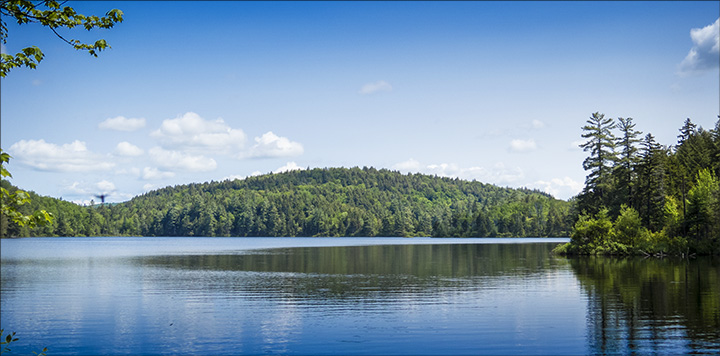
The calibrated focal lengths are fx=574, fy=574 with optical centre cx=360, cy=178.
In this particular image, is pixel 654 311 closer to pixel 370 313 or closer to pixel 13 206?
pixel 370 313

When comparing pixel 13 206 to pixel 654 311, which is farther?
pixel 654 311

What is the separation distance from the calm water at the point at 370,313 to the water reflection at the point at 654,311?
77 millimetres

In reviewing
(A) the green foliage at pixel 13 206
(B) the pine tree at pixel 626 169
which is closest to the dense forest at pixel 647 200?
(B) the pine tree at pixel 626 169

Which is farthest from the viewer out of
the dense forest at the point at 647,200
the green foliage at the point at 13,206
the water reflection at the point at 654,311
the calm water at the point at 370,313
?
the dense forest at the point at 647,200

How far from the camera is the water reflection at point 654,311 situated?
22406 millimetres

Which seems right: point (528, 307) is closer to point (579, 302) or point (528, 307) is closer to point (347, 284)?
point (579, 302)

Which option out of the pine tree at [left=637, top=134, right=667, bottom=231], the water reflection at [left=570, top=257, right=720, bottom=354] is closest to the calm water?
the water reflection at [left=570, top=257, right=720, bottom=354]

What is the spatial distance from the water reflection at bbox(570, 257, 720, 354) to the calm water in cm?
8

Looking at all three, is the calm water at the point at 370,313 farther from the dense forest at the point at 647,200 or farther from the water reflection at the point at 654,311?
the dense forest at the point at 647,200

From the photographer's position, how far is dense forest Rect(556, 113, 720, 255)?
76.3 metres

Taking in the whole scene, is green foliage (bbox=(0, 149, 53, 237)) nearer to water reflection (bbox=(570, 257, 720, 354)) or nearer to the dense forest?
water reflection (bbox=(570, 257, 720, 354))

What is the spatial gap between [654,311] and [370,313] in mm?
14848

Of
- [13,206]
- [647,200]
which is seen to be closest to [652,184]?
[647,200]

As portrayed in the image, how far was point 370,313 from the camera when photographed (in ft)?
103
